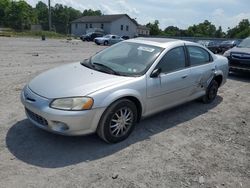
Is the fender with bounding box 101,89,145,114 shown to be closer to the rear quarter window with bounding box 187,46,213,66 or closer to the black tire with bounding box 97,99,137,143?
the black tire with bounding box 97,99,137,143

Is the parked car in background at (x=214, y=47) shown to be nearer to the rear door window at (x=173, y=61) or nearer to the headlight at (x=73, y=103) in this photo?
the rear door window at (x=173, y=61)

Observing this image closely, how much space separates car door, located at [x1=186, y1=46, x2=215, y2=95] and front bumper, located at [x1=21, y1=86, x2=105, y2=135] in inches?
97.7

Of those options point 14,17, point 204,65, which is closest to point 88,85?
point 204,65

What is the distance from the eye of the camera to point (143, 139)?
15.3 feet

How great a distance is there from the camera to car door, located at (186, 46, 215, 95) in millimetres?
5763

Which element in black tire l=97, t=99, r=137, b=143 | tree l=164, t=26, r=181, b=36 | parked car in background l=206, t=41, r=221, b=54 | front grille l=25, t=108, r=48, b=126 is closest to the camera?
front grille l=25, t=108, r=48, b=126

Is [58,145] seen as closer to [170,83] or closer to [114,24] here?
[170,83]

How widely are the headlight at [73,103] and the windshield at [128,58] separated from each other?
3.02 feet

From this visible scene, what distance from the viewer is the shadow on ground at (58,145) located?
12.6ft

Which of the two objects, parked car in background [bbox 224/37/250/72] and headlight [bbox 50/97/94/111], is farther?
parked car in background [bbox 224/37/250/72]

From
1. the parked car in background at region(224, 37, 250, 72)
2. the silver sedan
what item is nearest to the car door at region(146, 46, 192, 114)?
the silver sedan

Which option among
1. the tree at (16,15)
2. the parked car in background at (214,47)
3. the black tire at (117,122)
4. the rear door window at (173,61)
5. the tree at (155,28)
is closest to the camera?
the black tire at (117,122)

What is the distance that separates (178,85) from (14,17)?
69645 mm

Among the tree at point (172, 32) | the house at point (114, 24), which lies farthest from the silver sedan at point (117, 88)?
the tree at point (172, 32)
